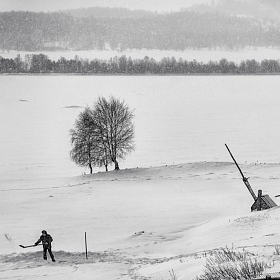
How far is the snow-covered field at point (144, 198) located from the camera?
64.7 ft

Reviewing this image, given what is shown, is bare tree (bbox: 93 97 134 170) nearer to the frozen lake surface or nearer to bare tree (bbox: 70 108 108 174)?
bare tree (bbox: 70 108 108 174)

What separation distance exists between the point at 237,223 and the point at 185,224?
6.11 meters

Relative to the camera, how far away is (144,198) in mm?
38688

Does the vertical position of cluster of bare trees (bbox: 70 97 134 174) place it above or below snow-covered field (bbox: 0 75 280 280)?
above

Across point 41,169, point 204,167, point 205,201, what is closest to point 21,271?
point 205,201

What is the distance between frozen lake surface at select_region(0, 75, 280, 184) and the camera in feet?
205

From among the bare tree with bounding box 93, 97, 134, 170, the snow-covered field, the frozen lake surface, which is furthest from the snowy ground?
the frozen lake surface

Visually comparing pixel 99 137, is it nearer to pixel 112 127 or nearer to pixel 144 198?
pixel 112 127

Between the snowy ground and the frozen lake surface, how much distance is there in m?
10.4

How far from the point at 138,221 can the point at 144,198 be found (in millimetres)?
7813

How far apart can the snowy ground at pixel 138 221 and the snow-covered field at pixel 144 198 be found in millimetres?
70

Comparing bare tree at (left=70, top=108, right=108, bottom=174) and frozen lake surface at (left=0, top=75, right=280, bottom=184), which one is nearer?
bare tree at (left=70, top=108, right=108, bottom=174)

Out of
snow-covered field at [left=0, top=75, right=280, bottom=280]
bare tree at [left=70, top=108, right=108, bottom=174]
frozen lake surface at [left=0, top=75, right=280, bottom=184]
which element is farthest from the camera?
frozen lake surface at [left=0, top=75, right=280, bottom=184]

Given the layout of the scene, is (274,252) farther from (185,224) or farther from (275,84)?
(275,84)
